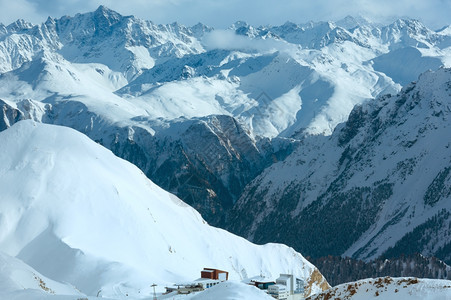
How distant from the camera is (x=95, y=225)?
13750 cm

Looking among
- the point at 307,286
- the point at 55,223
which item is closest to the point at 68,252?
the point at 55,223

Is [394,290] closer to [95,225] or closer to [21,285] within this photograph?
[21,285]

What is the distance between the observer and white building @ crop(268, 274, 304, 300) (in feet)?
327

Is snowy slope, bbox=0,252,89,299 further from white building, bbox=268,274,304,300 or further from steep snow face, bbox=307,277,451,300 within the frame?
white building, bbox=268,274,304,300

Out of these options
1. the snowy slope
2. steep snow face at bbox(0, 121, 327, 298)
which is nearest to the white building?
steep snow face at bbox(0, 121, 327, 298)

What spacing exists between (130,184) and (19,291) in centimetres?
10864

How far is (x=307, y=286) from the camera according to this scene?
171 meters

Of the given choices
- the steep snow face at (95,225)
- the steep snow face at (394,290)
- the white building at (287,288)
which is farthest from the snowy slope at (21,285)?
the white building at (287,288)

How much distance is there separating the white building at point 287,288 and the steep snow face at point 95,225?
20.0m

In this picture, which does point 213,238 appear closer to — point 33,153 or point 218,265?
point 218,265

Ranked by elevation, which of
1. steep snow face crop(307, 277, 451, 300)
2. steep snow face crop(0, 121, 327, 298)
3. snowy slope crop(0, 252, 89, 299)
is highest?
steep snow face crop(307, 277, 451, 300)

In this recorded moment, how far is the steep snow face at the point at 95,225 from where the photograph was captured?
4781 inches

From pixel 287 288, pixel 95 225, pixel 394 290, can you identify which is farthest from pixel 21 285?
pixel 95 225

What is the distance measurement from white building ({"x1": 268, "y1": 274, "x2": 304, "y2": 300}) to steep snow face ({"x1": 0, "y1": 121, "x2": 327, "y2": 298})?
20.0m
